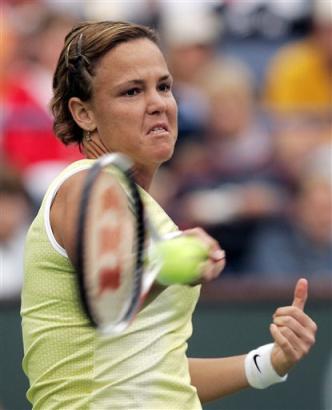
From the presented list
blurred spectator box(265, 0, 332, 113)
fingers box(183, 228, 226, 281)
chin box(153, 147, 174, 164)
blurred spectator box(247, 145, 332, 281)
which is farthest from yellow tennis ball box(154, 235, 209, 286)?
blurred spectator box(265, 0, 332, 113)

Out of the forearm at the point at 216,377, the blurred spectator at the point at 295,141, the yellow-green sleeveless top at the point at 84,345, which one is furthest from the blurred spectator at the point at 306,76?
the yellow-green sleeveless top at the point at 84,345

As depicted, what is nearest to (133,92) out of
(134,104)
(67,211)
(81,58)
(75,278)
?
(134,104)

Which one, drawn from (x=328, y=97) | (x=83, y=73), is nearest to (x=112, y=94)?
(x=83, y=73)

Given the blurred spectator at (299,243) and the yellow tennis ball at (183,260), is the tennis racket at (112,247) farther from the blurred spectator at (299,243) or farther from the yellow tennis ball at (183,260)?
the blurred spectator at (299,243)

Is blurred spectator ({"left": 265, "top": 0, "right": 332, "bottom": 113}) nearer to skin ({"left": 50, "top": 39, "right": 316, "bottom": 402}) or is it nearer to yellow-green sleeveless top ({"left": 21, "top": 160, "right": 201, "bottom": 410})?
skin ({"left": 50, "top": 39, "right": 316, "bottom": 402})

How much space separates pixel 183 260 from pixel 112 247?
0.64 ft

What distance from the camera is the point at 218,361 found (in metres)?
4.00

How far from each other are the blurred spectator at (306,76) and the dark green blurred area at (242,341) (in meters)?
2.15

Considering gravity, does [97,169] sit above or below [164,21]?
below

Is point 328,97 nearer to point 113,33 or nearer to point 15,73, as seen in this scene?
point 15,73

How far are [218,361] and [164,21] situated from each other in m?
5.28

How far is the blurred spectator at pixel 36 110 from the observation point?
7.71 meters

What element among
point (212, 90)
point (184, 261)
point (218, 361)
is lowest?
point (218, 361)

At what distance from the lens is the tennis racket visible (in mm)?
2988
